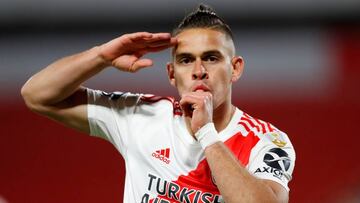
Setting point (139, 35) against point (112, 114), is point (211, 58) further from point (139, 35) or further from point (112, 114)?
point (112, 114)

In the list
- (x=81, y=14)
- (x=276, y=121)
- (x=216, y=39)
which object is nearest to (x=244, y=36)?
(x=276, y=121)

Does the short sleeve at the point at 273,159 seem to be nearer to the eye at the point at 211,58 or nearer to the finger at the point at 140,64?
the eye at the point at 211,58

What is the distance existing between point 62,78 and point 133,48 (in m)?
0.34

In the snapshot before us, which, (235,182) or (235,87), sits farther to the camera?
(235,87)

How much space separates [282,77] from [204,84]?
13.2 ft

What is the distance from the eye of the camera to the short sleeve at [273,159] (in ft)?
9.62

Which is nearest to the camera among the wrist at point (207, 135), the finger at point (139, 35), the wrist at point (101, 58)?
the wrist at point (207, 135)

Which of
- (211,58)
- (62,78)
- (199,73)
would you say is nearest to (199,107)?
(199,73)

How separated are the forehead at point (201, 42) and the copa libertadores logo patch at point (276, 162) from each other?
0.47 m

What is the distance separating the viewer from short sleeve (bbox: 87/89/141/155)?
332cm

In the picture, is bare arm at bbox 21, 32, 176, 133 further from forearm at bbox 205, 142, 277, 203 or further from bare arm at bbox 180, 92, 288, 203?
forearm at bbox 205, 142, 277, 203

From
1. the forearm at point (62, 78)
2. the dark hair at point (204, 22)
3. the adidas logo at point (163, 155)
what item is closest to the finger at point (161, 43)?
the dark hair at point (204, 22)

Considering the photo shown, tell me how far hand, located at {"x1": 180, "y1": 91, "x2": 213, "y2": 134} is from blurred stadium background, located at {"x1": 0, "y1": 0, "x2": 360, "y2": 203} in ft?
8.81

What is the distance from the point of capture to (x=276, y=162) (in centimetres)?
299
